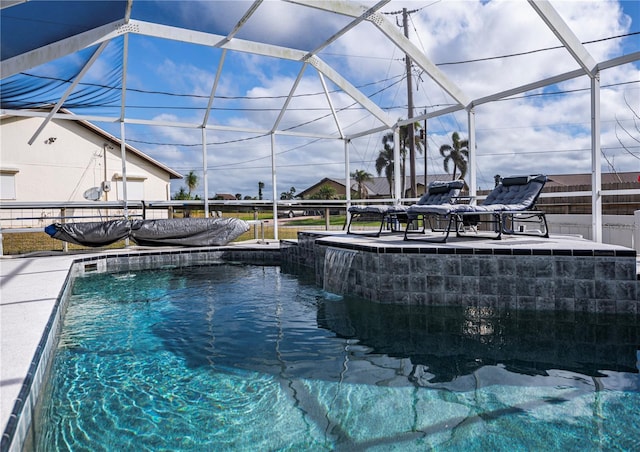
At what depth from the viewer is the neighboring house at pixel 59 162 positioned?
1370cm

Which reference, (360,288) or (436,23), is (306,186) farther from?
(360,288)

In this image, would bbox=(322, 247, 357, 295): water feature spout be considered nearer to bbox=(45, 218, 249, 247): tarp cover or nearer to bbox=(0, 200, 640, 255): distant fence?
bbox=(0, 200, 640, 255): distant fence

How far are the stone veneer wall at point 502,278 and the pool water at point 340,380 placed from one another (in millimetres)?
173

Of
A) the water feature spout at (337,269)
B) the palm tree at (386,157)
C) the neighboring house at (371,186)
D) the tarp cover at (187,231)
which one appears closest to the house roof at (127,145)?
the tarp cover at (187,231)

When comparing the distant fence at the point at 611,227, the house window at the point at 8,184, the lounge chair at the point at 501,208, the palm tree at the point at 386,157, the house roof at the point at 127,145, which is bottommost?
the distant fence at the point at 611,227

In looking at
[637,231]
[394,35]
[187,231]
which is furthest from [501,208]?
[187,231]

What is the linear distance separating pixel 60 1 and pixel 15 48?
117cm

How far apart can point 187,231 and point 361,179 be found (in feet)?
103

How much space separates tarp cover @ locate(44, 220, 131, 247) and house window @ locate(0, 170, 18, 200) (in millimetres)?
8309

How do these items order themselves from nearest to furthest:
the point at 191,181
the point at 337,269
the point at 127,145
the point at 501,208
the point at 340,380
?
the point at 340,380, the point at 501,208, the point at 337,269, the point at 127,145, the point at 191,181

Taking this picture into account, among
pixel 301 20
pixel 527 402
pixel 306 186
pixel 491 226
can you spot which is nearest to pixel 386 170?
pixel 306 186

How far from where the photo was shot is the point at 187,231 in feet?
26.4

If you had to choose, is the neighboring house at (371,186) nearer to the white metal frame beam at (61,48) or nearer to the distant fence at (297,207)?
the distant fence at (297,207)

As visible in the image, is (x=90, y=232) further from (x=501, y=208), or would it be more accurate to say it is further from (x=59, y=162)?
(x=59, y=162)
